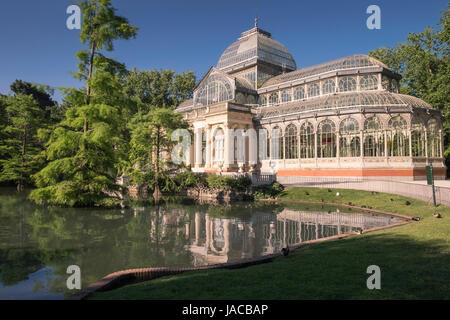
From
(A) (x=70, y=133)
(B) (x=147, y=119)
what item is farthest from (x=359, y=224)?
(B) (x=147, y=119)

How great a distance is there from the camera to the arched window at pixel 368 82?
1377 inches

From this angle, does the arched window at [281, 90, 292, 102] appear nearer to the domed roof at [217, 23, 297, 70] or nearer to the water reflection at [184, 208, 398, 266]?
the domed roof at [217, 23, 297, 70]

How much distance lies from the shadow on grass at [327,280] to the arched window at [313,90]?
32.0m

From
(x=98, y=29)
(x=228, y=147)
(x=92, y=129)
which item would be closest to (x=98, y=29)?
(x=98, y=29)

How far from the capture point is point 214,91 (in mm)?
44156

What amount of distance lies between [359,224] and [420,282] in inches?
429

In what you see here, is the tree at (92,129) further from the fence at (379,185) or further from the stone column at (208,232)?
the fence at (379,185)

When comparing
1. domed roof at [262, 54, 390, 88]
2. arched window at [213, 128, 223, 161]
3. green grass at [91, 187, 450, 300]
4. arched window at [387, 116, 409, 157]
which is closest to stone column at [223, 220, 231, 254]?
green grass at [91, 187, 450, 300]

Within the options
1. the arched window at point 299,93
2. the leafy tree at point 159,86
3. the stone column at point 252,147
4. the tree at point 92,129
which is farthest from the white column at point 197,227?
the leafy tree at point 159,86

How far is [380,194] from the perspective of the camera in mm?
22703

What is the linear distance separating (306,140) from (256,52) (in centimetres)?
1933

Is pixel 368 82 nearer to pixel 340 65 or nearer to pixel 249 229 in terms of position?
pixel 340 65
